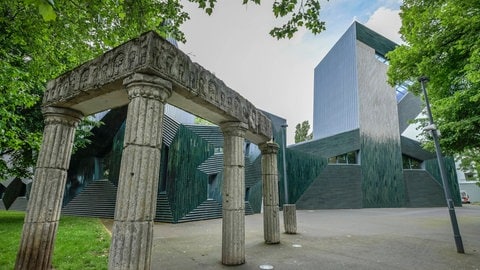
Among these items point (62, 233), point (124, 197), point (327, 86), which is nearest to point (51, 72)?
point (62, 233)

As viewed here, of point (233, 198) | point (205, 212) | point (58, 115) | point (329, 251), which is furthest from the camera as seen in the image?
point (205, 212)

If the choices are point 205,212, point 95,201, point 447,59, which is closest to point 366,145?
point 447,59

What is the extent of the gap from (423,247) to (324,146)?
16.0 metres

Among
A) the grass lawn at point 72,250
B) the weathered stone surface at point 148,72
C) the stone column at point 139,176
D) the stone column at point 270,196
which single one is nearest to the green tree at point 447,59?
the stone column at point 270,196

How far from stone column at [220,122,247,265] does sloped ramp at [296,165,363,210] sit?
1668cm

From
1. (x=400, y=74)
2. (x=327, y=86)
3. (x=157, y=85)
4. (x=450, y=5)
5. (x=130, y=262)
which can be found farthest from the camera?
(x=327, y=86)

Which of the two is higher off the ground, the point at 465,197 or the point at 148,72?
the point at 148,72

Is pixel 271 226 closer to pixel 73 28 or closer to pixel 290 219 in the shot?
pixel 290 219

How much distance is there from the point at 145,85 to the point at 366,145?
76.1 feet

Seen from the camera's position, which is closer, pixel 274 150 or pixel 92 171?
pixel 274 150

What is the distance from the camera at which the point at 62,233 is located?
7.97 meters

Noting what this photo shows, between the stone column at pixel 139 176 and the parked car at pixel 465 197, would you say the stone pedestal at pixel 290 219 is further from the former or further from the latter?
the parked car at pixel 465 197

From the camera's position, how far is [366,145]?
896 inches

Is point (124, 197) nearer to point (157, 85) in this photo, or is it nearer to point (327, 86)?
→ point (157, 85)
